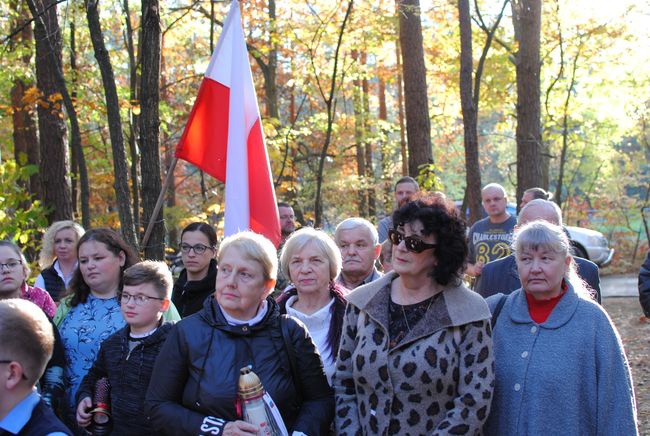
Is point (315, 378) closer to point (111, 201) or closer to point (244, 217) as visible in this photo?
point (244, 217)

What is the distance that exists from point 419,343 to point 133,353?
1547mm

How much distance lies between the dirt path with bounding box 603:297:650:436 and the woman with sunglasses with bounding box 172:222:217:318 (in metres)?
4.35

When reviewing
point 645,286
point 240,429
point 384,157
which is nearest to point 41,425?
point 240,429

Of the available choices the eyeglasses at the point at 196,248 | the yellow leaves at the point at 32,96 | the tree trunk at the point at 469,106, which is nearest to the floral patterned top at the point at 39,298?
the eyeglasses at the point at 196,248

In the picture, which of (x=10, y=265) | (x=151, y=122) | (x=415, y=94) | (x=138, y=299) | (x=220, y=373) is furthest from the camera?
(x=415, y=94)

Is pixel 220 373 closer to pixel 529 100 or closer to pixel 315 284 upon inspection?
pixel 315 284

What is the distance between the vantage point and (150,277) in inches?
153

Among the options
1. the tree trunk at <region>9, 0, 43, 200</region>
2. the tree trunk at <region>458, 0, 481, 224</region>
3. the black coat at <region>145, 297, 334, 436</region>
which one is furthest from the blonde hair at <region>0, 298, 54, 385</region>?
the tree trunk at <region>9, 0, 43, 200</region>

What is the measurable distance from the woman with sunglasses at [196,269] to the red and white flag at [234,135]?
15.1 inches

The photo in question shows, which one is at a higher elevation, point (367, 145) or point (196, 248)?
point (367, 145)

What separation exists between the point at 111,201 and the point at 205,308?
2018 cm

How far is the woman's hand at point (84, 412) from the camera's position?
3705 mm

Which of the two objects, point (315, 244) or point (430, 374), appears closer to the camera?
point (430, 374)

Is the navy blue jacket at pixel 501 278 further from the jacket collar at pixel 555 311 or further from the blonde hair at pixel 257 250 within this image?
the blonde hair at pixel 257 250
